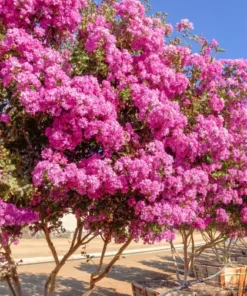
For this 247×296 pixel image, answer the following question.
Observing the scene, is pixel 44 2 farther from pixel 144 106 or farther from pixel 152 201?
pixel 152 201

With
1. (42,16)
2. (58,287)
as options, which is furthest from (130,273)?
(42,16)

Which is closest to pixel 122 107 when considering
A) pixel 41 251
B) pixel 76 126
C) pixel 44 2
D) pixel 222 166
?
pixel 76 126

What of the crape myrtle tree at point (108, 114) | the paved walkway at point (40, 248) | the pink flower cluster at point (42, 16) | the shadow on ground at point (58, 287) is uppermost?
the pink flower cluster at point (42, 16)

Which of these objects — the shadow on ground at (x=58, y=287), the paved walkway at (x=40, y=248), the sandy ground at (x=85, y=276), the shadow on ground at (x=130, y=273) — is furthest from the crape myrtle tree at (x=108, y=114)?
the paved walkway at (x=40, y=248)

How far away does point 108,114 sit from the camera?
5.33 meters

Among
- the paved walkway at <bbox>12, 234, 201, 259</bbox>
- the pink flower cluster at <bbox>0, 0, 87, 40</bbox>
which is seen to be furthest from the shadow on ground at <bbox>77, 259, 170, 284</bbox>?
the pink flower cluster at <bbox>0, 0, 87, 40</bbox>

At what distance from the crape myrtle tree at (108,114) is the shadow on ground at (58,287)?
9.67 meters

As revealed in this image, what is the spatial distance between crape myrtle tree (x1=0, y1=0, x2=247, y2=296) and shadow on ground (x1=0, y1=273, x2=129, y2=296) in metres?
9.67

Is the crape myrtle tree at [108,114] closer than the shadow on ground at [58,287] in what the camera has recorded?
Yes

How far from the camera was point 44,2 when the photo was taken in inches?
233

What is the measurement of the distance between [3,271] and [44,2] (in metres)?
4.35

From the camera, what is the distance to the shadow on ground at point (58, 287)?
15844 mm

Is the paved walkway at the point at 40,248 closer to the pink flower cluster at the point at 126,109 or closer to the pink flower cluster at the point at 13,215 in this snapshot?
the pink flower cluster at the point at 126,109

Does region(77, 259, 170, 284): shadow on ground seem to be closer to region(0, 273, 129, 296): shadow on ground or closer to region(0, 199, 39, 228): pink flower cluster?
region(0, 273, 129, 296): shadow on ground
